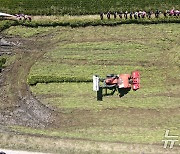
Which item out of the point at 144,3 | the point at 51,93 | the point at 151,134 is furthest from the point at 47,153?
the point at 144,3

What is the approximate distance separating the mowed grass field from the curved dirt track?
38 cm

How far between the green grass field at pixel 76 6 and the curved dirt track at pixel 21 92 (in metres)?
1.81

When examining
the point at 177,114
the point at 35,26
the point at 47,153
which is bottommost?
the point at 47,153

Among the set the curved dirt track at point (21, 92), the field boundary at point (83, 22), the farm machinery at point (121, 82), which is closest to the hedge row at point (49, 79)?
the curved dirt track at point (21, 92)

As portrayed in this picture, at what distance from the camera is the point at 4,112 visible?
34375mm

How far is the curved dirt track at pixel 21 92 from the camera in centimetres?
3425

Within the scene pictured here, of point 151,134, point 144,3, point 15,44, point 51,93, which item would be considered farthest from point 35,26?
point 151,134

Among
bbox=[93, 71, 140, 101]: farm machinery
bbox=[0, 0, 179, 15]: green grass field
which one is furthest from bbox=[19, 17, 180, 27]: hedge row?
bbox=[93, 71, 140, 101]: farm machinery

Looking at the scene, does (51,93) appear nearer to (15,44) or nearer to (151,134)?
(15,44)

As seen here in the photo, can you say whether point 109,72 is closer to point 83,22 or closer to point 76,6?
point 83,22

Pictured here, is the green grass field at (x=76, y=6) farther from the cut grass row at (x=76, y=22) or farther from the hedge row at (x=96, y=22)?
the hedge row at (x=96, y=22)

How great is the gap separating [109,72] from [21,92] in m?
5.33

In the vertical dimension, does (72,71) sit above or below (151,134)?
above

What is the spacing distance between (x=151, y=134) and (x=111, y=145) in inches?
94.1
